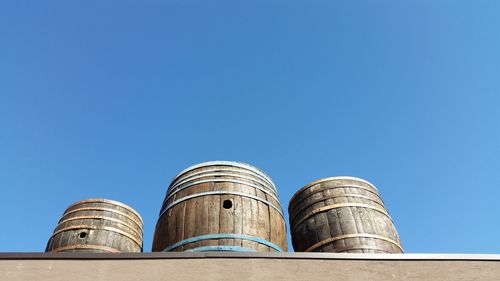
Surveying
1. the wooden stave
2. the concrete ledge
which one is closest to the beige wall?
the concrete ledge

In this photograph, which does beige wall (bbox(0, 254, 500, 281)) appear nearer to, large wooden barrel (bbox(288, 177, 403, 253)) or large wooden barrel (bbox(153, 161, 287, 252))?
large wooden barrel (bbox(153, 161, 287, 252))

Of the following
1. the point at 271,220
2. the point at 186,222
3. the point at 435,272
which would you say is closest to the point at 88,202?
the point at 186,222

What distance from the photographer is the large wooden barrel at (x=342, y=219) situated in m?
4.82

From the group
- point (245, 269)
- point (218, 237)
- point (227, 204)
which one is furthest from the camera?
point (227, 204)

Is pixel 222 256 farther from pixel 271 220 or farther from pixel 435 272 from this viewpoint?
pixel 435 272

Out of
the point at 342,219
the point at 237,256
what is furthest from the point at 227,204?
the point at 342,219

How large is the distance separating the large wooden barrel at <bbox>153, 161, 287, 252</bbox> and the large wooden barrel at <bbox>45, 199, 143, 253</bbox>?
1220 mm

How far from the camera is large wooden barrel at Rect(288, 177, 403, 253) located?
15.8 feet

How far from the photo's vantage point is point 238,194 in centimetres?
484

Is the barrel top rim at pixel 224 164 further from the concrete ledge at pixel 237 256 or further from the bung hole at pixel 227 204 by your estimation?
the concrete ledge at pixel 237 256

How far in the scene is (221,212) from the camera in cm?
461

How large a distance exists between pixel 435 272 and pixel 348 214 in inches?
54.7

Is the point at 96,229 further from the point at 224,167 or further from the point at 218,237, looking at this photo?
the point at 218,237

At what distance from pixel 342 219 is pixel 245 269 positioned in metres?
1.67
